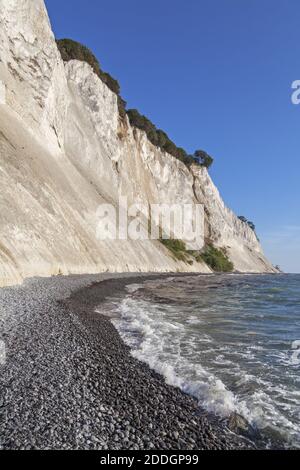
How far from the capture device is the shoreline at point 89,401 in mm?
5535

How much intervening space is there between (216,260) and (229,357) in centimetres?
7508

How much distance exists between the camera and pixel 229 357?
35.2 feet

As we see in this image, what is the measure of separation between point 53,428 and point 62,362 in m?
3.12

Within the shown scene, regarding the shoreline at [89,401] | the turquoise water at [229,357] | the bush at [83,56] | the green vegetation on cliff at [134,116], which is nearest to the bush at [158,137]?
the green vegetation on cliff at [134,116]

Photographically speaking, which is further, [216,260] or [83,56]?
[216,260]

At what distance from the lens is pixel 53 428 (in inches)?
222

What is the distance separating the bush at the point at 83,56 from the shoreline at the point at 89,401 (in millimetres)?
59634

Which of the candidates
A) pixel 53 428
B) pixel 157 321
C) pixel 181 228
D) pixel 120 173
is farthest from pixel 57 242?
pixel 181 228

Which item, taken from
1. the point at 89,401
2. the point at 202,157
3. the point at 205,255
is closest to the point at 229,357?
the point at 89,401

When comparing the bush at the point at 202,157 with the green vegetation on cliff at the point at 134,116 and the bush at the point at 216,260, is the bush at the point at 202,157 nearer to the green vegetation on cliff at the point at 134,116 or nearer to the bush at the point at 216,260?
the green vegetation on cliff at the point at 134,116

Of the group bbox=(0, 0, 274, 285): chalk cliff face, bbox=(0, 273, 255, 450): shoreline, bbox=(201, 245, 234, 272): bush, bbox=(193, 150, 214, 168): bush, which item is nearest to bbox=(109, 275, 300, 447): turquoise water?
bbox=(0, 273, 255, 450): shoreline

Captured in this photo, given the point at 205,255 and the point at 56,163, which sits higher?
the point at 56,163

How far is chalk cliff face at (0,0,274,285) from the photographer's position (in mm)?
29422

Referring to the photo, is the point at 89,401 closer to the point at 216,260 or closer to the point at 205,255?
the point at 205,255
